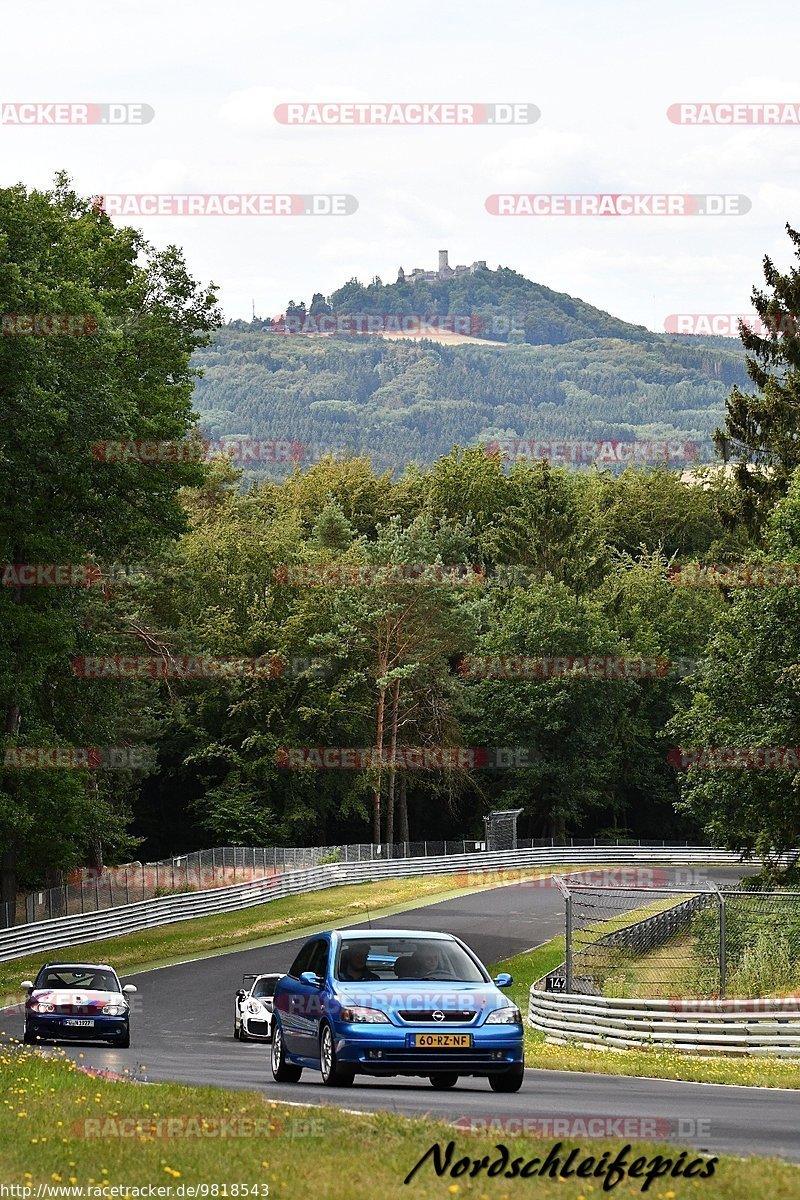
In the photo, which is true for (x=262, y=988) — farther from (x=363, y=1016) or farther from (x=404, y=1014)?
(x=404, y=1014)

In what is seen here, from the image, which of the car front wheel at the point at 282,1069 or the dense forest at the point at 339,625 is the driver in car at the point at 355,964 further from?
the dense forest at the point at 339,625

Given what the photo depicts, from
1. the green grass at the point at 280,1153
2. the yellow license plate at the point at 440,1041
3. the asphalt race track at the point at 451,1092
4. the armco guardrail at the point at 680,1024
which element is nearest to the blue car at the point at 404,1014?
the yellow license plate at the point at 440,1041

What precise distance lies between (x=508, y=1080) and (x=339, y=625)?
66791 millimetres

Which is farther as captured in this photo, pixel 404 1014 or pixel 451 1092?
pixel 451 1092

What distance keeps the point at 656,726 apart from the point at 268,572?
23275 mm

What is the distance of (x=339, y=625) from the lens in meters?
82.0

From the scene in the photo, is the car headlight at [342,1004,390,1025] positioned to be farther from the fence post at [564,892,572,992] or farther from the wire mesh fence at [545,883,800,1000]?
the fence post at [564,892,572,992]

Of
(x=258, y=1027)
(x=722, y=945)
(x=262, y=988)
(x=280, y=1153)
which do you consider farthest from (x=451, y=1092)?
(x=258, y=1027)

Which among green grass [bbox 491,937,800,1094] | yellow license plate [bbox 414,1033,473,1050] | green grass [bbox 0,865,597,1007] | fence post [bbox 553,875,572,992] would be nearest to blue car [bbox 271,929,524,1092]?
yellow license plate [bbox 414,1033,473,1050]

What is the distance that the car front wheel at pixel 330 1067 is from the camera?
15.4 metres

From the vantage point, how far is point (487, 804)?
88938 millimetres

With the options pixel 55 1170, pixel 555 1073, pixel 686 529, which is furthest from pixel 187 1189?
pixel 686 529

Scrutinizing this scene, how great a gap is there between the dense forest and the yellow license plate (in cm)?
2370

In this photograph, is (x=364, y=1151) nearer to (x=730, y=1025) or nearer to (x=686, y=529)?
(x=730, y=1025)
